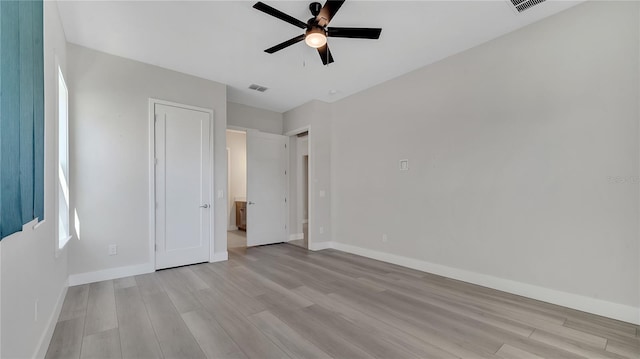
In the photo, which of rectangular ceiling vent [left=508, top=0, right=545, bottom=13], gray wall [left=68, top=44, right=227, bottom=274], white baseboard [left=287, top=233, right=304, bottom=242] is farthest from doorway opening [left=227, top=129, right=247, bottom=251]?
rectangular ceiling vent [left=508, top=0, right=545, bottom=13]

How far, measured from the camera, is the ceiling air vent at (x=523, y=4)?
8.43 feet

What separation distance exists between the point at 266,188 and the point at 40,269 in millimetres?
3933

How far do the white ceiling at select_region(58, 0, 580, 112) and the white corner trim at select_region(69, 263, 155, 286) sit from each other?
2.86 meters

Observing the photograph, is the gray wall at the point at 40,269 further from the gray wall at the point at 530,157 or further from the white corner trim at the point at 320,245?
the gray wall at the point at 530,157

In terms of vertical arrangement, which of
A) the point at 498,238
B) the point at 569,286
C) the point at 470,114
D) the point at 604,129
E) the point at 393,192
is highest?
the point at 470,114

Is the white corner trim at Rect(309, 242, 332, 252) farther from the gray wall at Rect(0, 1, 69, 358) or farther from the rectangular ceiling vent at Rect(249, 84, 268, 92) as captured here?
the gray wall at Rect(0, 1, 69, 358)

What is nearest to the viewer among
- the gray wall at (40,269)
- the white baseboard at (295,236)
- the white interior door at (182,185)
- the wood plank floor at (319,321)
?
the gray wall at (40,269)

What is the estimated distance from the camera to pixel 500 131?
3.14 m

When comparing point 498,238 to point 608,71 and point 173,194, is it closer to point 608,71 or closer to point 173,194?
point 608,71

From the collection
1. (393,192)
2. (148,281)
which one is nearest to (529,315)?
(393,192)

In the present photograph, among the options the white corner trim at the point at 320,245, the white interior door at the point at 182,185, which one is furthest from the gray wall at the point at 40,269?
the white corner trim at the point at 320,245

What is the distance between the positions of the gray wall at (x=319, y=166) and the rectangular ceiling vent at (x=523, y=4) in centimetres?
336

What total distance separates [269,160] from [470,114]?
3873 millimetres

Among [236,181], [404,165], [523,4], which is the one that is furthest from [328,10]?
[236,181]
